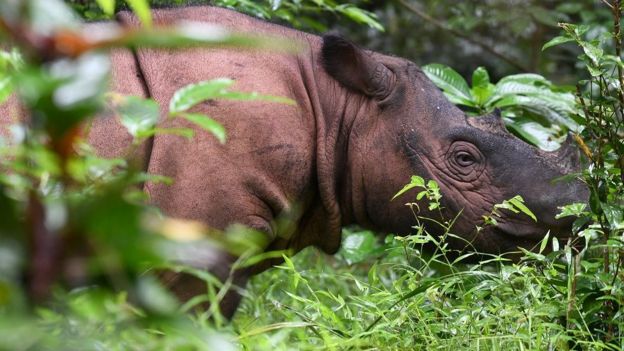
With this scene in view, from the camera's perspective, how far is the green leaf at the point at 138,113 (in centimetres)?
162

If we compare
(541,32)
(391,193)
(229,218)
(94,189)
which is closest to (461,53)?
(541,32)

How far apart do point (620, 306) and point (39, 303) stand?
2554 mm

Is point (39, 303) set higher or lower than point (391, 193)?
higher

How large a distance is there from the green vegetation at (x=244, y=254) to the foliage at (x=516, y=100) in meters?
0.01

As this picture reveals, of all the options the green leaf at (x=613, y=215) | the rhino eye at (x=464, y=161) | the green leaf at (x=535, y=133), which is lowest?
the green leaf at (x=535, y=133)

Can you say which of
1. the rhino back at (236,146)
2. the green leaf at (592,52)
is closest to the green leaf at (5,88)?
the rhino back at (236,146)

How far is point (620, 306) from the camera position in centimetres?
350

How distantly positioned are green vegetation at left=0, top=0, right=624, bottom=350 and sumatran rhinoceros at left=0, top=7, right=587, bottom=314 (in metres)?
0.19

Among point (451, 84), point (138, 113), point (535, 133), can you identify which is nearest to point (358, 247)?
point (451, 84)

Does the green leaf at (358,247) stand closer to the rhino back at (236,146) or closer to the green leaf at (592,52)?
the rhino back at (236,146)

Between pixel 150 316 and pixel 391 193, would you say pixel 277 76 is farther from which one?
pixel 150 316

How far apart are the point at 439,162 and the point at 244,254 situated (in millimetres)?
2659

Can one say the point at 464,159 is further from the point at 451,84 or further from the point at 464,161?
the point at 451,84

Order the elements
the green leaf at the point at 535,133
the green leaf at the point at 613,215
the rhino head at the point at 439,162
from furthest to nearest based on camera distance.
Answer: the green leaf at the point at 535,133 → the rhino head at the point at 439,162 → the green leaf at the point at 613,215
